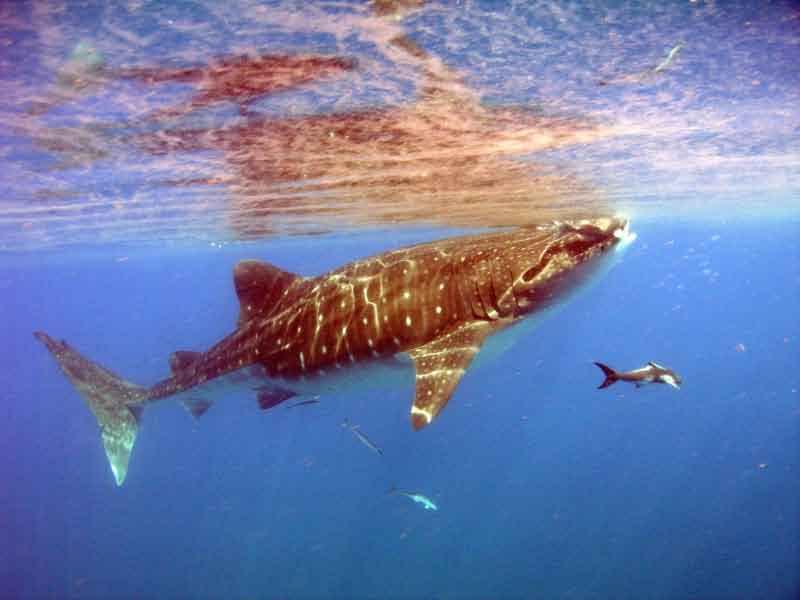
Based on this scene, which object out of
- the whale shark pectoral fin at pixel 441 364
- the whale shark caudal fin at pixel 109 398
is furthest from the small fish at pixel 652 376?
the whale shark caudal fin at pixel 109 398

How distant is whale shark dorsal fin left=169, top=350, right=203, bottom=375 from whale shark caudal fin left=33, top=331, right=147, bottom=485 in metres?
0.93

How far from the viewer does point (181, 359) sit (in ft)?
29.7

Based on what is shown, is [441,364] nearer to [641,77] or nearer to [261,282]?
[261,282]

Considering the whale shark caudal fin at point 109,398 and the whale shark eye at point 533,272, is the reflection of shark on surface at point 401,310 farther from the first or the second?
the whale shark caudal fin at point 109,398

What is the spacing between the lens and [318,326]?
23.3ft

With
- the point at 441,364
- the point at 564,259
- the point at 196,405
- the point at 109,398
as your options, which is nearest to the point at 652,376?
the point at 564,259

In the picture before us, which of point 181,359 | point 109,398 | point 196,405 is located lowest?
point 109,398

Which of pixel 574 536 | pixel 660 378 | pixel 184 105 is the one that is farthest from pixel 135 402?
pixel 574 536

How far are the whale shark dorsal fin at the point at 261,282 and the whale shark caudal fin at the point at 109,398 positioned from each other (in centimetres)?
313

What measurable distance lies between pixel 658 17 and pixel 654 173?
11.2 m

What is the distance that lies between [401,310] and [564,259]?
2.01 m

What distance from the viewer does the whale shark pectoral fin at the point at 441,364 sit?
4.84 meters

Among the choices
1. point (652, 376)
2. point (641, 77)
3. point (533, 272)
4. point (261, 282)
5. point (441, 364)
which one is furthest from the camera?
point (261, 282)

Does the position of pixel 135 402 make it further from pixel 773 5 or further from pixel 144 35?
pixel 773 5
